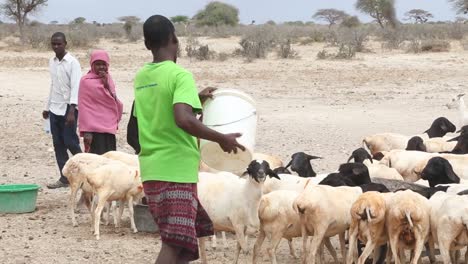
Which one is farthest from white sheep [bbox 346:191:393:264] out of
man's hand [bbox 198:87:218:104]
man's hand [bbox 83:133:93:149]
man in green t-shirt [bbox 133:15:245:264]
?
man's hand [bbox 83:133:93:149]

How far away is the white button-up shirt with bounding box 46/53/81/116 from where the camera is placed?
35.2ft

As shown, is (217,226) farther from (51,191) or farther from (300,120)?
(300,120)

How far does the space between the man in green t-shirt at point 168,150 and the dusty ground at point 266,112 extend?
2.86 m

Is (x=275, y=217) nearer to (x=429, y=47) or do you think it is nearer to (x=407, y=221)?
(x=407, y=221)

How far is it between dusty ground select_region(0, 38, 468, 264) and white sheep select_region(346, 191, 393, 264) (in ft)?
4.24

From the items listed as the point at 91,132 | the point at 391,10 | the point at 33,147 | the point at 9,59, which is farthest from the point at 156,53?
the point at 391,10

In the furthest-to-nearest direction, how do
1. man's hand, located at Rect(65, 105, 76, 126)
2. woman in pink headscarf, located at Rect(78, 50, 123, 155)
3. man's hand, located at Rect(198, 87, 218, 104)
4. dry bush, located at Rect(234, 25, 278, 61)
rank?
dry bush, located at Rect(234, 25, 278, 61) → man's hand, located at Rect(65, 105, 76, 126) → woman in pink headscarf, located at Rect(78, 50, 123, 155) → man's hand, located at Rect(198, 87, 218, 104)

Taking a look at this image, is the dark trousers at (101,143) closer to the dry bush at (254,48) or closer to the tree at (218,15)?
the dry bush at (254,48)

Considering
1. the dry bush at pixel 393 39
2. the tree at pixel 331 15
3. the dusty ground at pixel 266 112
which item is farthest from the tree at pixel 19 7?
the tree at pixel 331 15

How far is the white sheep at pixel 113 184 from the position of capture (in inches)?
352

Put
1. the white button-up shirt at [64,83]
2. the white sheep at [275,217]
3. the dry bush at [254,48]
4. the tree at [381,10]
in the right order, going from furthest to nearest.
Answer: the tree at [381,10] < the dry bush at [254,48] < the white button-up shirt at [64,83] < the white sheep at [275,217]

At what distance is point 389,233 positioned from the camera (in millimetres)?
7055

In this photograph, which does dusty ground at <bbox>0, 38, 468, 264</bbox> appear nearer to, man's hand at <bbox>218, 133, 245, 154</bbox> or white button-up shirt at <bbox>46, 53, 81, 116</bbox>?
white button-up shirt at <bbox>46, 53, 81, 116</bbox>

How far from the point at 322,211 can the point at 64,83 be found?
4.71 metres
